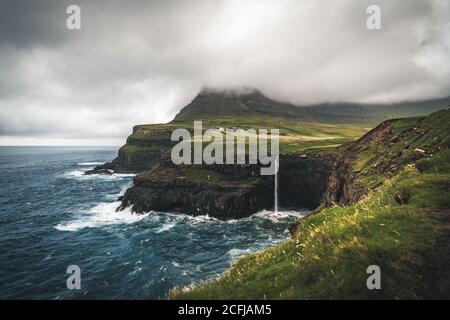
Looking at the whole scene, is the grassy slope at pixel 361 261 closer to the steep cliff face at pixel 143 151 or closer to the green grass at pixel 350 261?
the green grass at pixel 350 261

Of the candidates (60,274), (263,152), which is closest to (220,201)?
(263,152)

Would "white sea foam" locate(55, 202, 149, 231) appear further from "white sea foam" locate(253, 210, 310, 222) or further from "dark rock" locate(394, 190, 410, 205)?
"dark rock" locate(394, 190, 410, 205)

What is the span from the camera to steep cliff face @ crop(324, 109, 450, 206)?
2566 centimetres

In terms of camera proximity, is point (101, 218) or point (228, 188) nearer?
point (101, 218)

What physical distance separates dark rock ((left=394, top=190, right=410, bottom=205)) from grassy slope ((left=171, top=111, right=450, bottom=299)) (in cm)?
29

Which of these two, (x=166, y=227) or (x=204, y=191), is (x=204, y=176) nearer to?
(x=204, y=191)

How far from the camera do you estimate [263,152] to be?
94.6 m

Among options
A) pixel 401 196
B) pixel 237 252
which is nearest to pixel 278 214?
pixel 237 252

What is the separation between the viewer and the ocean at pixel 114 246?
38844mm

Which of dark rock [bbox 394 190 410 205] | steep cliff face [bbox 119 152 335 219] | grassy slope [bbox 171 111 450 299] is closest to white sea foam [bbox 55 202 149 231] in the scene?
steep cliff face [bbox 119 152 335 219]

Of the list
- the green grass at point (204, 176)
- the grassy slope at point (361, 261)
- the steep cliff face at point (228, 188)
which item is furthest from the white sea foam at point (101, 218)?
the grassy slope at point (361, 261)

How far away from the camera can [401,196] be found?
12273 millimetres

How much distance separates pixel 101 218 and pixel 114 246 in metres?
23.8

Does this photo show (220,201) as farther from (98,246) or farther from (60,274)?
(60,274)
